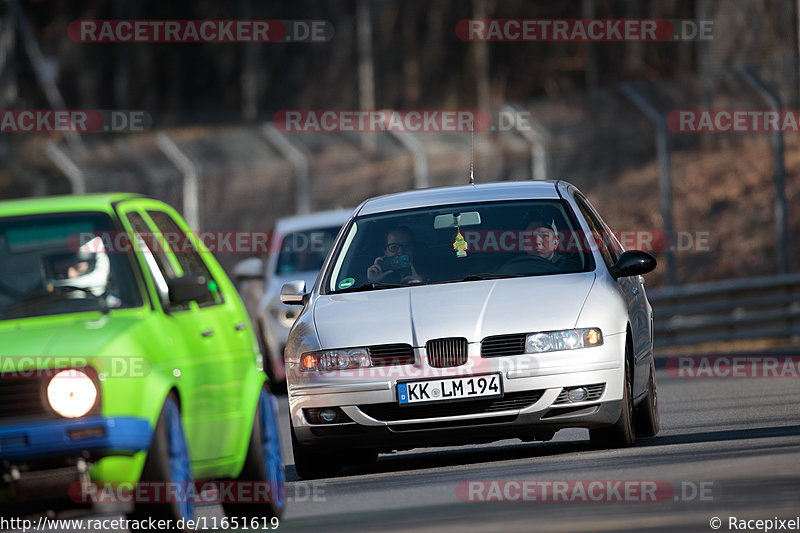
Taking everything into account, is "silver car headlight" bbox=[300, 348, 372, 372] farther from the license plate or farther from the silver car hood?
the license plate

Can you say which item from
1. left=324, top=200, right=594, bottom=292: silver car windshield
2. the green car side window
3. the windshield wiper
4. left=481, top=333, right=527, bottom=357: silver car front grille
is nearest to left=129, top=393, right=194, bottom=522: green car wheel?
the green car side window

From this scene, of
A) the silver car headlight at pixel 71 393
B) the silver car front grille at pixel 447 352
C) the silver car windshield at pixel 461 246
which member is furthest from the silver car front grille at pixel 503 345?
the silver car headlight at pixel 71 393

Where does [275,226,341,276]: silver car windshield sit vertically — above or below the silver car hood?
below

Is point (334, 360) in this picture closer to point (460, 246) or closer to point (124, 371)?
point (460, 246)

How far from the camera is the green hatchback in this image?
23.5 ft

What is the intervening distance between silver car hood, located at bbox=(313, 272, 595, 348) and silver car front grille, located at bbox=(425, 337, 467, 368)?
0.14 feet

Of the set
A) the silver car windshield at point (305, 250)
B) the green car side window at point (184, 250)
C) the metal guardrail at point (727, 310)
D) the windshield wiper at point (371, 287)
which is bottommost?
the metal guardrail at point (727, 310)

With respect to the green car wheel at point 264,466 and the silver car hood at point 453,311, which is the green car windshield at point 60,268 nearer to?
the green car wheel at point 264,466

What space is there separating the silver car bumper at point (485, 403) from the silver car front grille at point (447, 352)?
38 millimetres

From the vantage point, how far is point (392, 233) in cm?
1159

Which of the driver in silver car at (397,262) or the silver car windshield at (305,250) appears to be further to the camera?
the silver car windshield at (305,250)

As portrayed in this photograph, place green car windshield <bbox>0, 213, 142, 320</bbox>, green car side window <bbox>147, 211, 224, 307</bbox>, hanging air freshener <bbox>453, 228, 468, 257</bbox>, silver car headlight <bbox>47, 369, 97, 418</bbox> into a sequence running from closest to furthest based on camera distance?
silver car headlight <bbox>47, 369, 97, 418</bbox>, green car windshield <bbox>0, 213, 142, 320</bbox>, green car side window <bbox>147, 211, 224, 307</bbox>, hanging air freshener <bbox>453, 228, 468, 257</bbox>

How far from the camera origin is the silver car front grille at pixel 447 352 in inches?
403

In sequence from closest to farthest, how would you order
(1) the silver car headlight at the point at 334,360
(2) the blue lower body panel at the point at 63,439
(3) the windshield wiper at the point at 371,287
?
1. (2) the blue lower body panel at the point at 63,439
2. (1) the silver car headlight at the point at 334,360
3. (3) the windshield wiper at the point at 371,287
